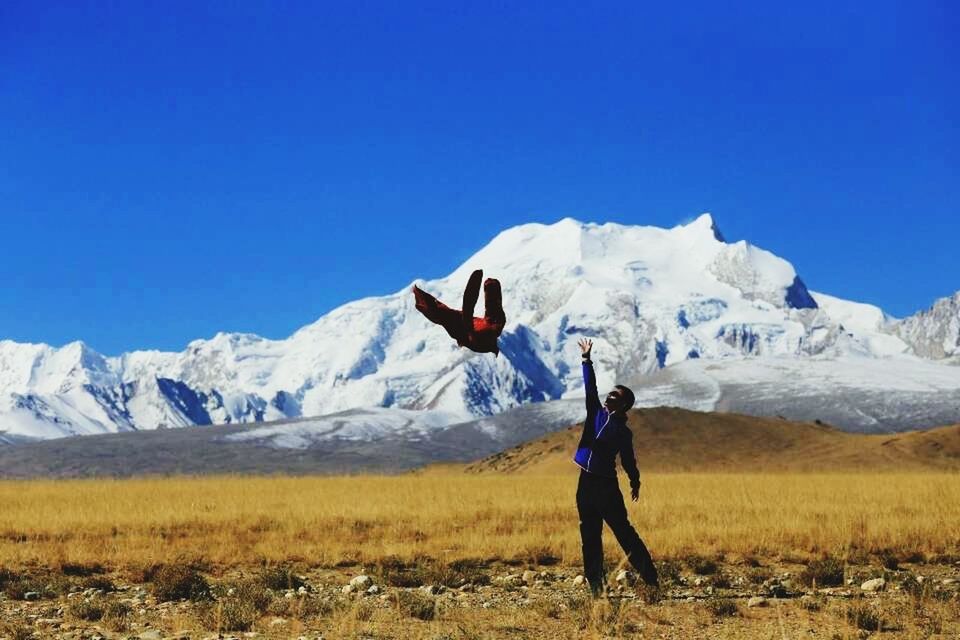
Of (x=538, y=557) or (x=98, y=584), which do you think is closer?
(x=98, y=584)

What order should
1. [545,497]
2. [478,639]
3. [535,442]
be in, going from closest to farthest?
[478,639], [545,497], [535,442]

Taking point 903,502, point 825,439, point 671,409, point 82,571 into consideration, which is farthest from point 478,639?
point 671,409

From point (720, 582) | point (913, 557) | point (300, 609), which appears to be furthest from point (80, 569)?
point (913, 557)

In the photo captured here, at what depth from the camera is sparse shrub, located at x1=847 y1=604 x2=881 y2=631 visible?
36.7 ft

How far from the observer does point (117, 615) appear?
39.1ft

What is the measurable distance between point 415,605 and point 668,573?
13.3 ft

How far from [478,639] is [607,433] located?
3179 mm

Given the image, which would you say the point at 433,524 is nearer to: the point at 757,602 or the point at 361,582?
the point at 361,582

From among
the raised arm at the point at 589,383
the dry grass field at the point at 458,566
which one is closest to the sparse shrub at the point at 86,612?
the dry grass field at the point at 458,566

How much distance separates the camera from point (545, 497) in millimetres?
29922

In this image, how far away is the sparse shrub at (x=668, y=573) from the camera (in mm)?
14422

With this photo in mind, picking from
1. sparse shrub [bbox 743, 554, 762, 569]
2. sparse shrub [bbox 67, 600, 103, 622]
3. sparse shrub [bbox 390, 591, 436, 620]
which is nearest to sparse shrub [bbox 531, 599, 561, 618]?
sparse shrub [bbox 390, 591, 436, 620]

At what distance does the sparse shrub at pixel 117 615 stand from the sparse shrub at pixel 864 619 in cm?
748

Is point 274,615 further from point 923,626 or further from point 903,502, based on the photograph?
point 903,502
